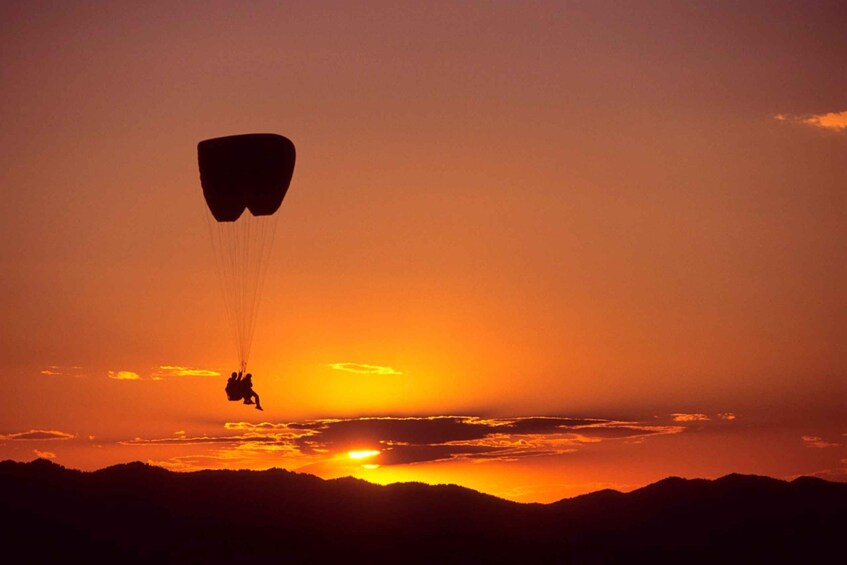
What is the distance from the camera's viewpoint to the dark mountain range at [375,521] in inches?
3824

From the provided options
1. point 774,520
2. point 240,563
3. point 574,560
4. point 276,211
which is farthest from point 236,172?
point 774,520

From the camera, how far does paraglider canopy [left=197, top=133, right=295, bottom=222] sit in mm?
50062

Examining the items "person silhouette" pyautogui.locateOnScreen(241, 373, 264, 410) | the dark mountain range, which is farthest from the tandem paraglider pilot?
the dark mountain range

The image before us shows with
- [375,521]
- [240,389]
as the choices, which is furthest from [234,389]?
[375,521]

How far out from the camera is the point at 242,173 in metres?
50.0

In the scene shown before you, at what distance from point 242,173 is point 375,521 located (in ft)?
210

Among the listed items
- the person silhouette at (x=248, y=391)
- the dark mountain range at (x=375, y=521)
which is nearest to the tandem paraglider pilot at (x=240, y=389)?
the person silhouette at (x=248, y=391)

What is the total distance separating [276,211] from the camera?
51500 millimetres

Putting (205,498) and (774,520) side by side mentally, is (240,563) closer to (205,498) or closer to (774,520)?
(205,498)

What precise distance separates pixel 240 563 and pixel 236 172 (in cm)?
5336

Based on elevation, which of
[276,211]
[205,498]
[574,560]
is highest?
[276,211]

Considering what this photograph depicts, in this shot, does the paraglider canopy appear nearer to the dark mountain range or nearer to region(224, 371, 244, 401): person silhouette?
region(224, 371, 244, 401): person silhouette

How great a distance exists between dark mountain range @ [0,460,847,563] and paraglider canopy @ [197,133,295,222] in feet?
169

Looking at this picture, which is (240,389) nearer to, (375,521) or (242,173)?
(242,173)
